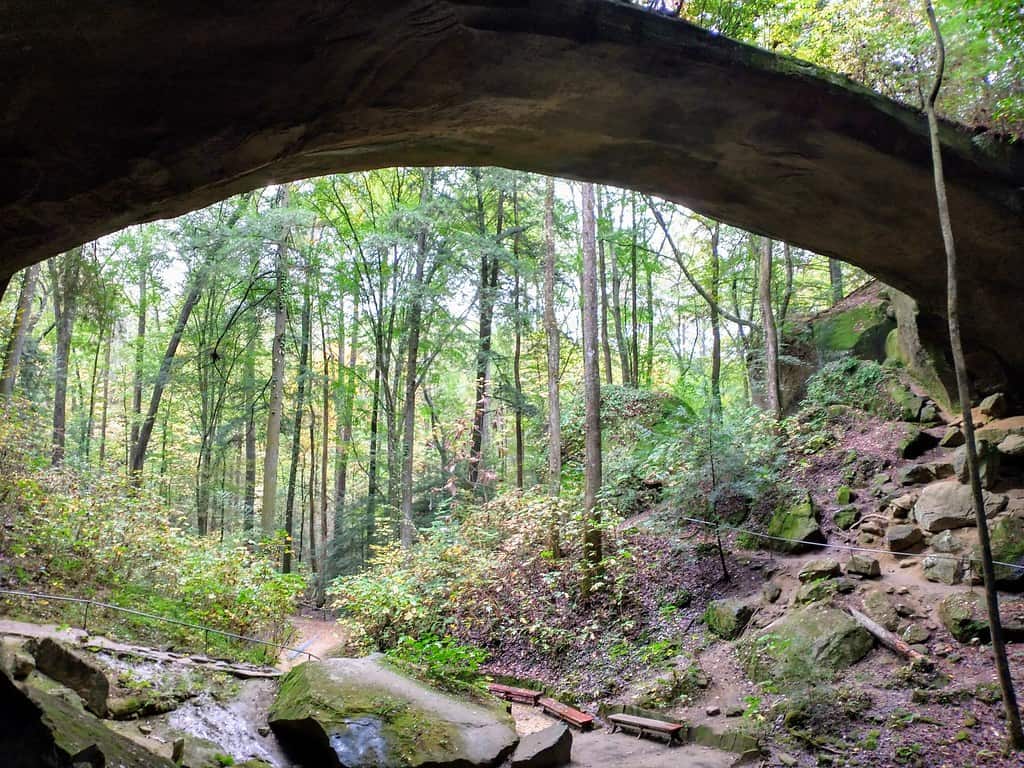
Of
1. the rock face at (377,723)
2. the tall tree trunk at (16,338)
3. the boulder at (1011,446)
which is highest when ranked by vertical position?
the tall tree trunk at (16,338)

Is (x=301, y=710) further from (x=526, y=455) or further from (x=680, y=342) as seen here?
(x=680, y=342)

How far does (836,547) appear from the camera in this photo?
8820mm

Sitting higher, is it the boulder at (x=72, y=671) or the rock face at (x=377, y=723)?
the boulder at (x=72, y=671)

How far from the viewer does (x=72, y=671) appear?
4.95 meters

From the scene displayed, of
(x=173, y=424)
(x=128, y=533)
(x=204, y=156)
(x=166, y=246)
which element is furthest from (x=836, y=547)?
(x=173, y=424)

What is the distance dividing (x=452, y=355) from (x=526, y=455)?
415 centimetres

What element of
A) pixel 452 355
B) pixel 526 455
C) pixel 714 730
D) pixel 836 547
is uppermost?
pixel 452 355

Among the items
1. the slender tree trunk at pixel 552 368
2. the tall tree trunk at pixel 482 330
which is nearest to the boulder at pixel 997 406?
the slender tree trunk at pixel 552 368

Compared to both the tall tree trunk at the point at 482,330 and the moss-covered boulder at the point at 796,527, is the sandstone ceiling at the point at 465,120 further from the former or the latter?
the tall tree trunk at the point at 482,330

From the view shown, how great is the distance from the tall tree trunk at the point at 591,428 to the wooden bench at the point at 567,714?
2.40 meters

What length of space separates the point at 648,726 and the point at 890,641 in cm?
287

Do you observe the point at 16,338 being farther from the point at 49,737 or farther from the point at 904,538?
the point at 904,538

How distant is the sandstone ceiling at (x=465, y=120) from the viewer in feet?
11.9

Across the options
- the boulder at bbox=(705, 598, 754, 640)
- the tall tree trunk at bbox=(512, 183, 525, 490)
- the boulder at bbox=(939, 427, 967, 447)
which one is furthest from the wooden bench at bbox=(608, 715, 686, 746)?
the tall tree trunk at bbox=(512, 183, 525, 490)
